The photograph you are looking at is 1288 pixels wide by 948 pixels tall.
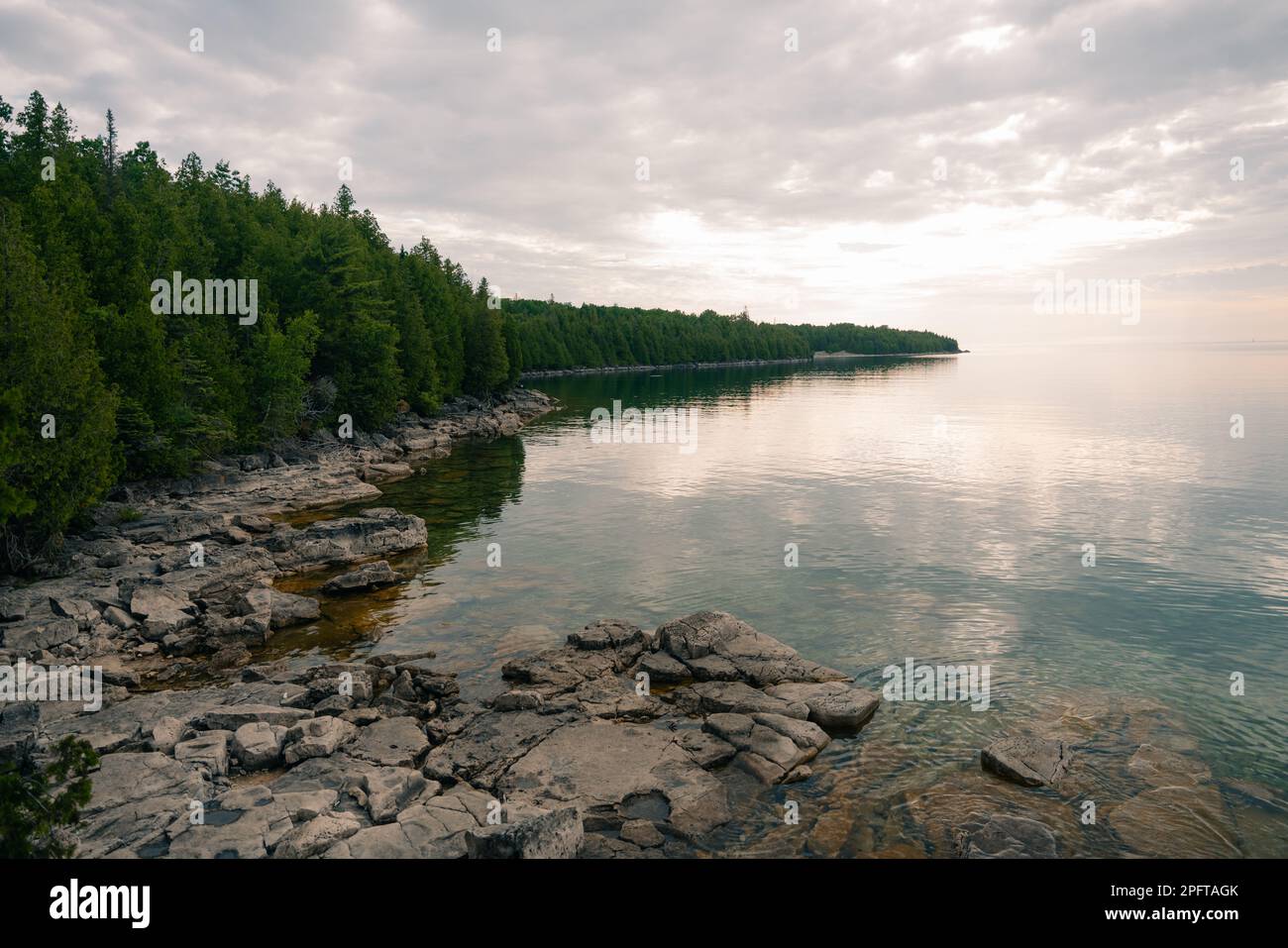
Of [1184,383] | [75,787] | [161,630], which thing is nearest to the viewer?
[75,787]

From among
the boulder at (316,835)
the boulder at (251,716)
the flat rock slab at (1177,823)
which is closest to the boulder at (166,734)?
the boulder at (251,716)

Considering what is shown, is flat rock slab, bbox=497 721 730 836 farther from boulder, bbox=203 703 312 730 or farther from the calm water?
boulder, bbox=203 703 312 730

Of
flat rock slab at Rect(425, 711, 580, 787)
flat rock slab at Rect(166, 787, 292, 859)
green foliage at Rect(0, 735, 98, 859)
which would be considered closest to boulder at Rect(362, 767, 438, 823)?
flat rock slab at Rect(425, 711, 580, 787)

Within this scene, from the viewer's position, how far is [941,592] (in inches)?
1222

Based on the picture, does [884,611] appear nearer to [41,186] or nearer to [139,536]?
[139,536]

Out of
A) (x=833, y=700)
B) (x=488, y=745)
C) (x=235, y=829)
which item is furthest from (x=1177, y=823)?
(x=235, y=829)

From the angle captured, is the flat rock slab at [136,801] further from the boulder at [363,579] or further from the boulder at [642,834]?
the boulder at [363,579]

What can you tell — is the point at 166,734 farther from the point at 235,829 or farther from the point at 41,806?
the point at 41,806

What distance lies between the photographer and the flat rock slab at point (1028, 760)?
56.0ft

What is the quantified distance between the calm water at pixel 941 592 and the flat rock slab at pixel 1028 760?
0.41m

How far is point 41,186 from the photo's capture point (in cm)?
3997

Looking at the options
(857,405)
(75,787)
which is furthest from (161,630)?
(857,405)

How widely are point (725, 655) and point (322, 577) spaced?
62.3 feet
